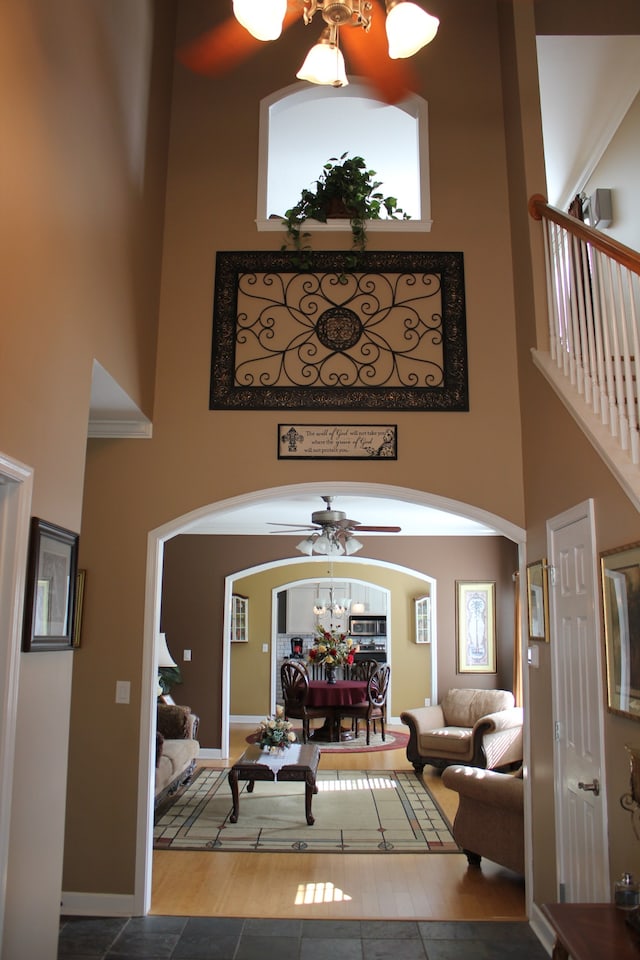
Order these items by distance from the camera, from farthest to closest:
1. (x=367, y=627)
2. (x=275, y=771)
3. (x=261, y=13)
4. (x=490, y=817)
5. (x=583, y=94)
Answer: (x=367, y=627) → (x=275, y=771) → (x=583, y=94) → (x=490, y=817) → (x=261, y=13)

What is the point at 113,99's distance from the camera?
3.70 meters

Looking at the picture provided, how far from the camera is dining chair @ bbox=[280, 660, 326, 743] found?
9602mm

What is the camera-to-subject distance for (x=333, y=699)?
9.75 m

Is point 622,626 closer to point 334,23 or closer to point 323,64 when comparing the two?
point 323,64

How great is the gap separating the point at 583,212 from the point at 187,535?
241 inches

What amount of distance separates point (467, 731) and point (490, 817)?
3.18 m

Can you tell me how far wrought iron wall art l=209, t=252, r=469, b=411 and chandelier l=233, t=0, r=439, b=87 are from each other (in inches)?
63.1

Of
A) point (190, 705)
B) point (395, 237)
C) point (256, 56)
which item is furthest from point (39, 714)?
point (190, 705)

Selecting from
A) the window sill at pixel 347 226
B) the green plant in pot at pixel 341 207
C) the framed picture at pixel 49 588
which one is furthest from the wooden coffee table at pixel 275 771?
the window sill at pixel 347 226

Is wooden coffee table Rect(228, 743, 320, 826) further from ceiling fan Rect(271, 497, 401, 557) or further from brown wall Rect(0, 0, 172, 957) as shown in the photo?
brown wall Rect(0, 0, 172, 957)

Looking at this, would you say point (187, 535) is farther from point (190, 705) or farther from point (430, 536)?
point (430, 536)

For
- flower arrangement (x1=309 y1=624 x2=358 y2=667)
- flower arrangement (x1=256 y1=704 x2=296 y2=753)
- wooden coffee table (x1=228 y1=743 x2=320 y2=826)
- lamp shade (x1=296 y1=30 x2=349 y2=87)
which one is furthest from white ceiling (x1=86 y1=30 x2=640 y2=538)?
flower arrangement (x1=309 y1=624 x2=358 y2=667)

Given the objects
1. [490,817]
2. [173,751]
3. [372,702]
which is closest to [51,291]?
[490,817]

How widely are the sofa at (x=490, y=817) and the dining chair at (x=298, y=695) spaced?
15.0 feet
